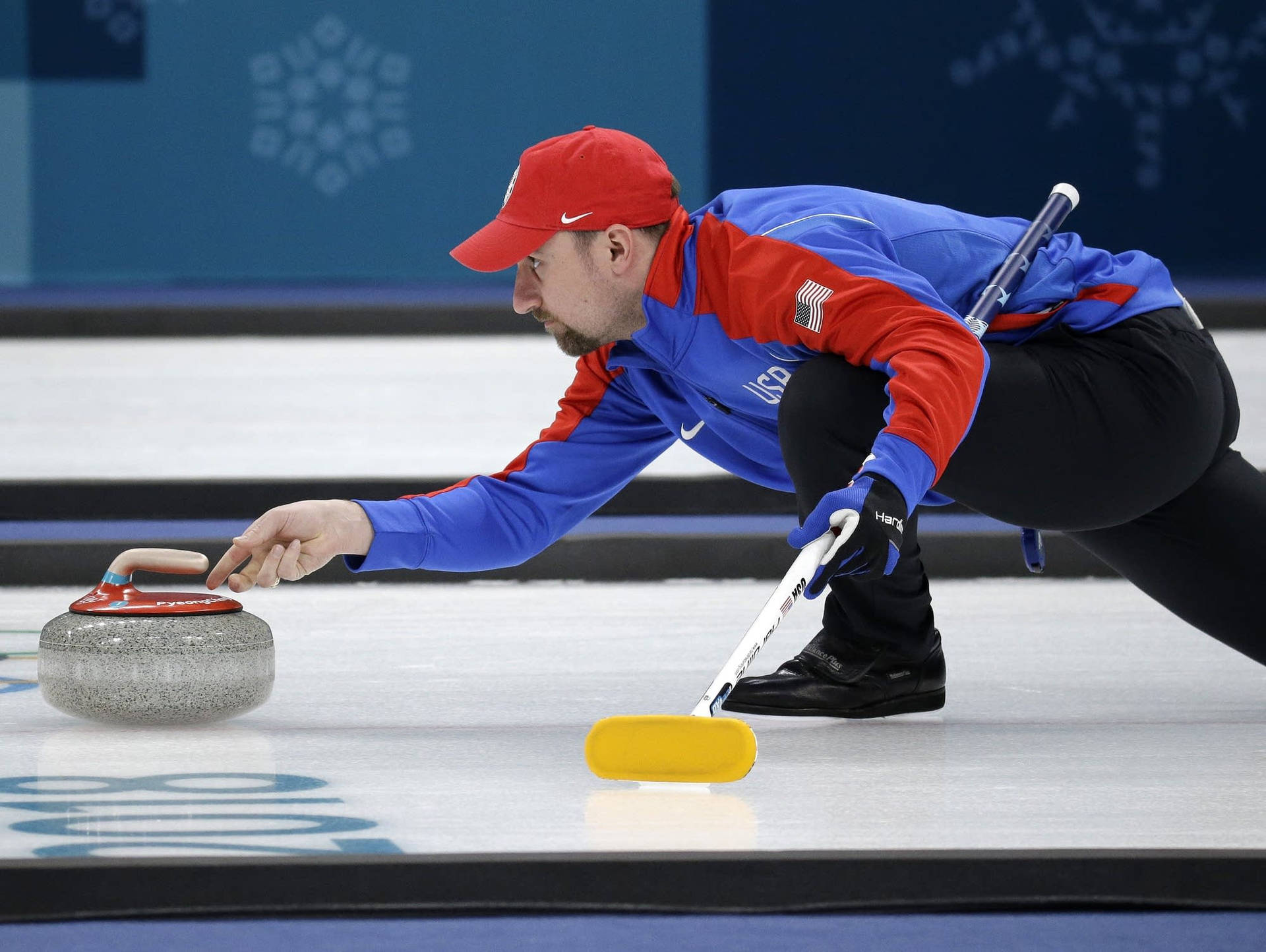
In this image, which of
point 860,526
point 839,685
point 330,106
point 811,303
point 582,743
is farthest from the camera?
point 330,106

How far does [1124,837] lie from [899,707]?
538 millimetres

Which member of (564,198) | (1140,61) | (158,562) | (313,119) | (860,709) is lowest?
(860,709)

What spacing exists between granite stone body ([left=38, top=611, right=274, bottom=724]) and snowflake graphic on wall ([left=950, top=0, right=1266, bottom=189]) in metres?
3.81

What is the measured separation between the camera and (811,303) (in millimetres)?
1480

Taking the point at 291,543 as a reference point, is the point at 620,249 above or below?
above

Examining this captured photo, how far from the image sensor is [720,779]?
1.35 metres

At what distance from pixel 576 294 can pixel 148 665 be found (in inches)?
20.7

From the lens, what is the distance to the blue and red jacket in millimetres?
1428

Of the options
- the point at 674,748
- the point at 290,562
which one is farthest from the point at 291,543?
the point at 674,748

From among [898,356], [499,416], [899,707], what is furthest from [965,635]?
[499,416]

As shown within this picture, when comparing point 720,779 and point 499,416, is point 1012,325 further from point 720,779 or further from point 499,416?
point 499,416

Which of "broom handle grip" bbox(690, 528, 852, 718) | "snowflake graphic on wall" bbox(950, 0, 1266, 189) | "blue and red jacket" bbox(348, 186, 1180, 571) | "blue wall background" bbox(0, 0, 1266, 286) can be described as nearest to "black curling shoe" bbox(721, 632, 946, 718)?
"blue and red jacket" bbox(348, 186, 1180, 571)

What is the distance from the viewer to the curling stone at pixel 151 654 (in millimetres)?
1565

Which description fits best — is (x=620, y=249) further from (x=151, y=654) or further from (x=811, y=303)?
(x=151, y=654)
